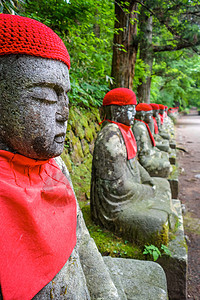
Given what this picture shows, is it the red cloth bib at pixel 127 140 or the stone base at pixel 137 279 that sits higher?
the red cloth bib at pixel 127 140

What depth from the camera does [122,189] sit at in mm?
2615

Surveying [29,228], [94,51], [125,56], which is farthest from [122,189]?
[125,56]

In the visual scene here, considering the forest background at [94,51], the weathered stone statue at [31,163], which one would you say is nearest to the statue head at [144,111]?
the forest background at [94,51]

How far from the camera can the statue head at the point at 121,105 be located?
8.96ft

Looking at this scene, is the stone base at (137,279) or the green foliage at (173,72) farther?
the green foliage at (173,72)

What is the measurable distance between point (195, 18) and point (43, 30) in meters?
7.97

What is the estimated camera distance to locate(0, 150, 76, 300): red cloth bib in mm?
827

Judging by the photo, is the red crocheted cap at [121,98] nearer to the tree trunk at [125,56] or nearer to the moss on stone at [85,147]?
the moss on stone at [85,147]

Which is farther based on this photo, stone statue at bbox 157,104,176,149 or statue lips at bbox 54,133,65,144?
stone statue at bbox 157,104,176,149

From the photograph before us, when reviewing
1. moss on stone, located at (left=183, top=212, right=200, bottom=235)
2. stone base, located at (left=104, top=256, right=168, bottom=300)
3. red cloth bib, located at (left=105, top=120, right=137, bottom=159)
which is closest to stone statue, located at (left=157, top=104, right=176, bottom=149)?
moss on stone, located at (left=183, top=212, right=200, bottom=235)

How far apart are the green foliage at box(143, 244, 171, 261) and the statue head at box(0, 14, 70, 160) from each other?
184 cm

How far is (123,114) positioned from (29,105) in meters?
1.92

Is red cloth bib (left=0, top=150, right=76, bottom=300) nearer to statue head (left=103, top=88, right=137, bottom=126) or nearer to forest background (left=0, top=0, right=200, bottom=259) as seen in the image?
forest background (left=0, top=0, right=200, bottom=259)

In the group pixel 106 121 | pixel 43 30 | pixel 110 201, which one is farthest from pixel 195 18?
pixel 43 30
